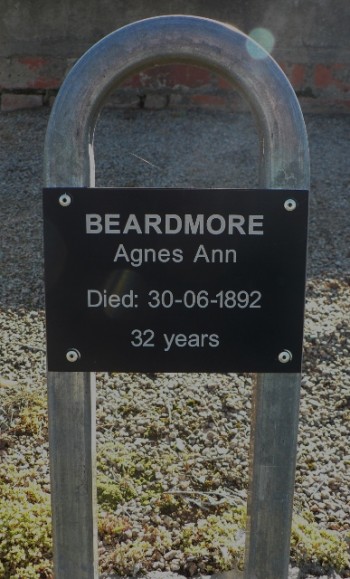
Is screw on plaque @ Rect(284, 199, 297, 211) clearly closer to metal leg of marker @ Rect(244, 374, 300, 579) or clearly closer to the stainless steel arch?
the stainless steel arch

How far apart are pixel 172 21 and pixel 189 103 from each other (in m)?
7.12

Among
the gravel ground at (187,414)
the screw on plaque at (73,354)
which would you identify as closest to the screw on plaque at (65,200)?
the screw on plaque at (73,354)

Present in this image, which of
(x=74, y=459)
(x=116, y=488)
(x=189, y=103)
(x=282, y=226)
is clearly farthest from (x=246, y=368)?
(x=189, y=103)

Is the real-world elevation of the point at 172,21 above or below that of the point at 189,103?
below

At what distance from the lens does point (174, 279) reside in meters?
1.38

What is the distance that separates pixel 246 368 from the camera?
141cm

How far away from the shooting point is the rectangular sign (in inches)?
52.8

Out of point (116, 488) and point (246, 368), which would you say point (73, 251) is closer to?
point (246, 368)

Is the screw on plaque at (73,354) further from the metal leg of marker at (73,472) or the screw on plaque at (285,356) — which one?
the screw on plaque at (285,356)

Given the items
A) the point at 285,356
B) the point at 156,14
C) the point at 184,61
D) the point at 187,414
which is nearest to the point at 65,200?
the point at 184,61

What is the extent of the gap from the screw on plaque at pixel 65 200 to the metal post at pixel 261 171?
0.03 metres

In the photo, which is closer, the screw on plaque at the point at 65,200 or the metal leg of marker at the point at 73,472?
the screw on plaque at the point at 65,200

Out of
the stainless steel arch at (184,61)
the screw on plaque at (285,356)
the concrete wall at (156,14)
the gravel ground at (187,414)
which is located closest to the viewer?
the stainless steel arch at (184,61)

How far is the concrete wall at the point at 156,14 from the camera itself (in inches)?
312
